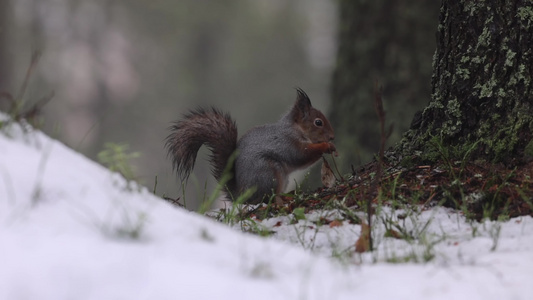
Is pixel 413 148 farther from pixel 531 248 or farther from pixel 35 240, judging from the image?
pixel 35 240

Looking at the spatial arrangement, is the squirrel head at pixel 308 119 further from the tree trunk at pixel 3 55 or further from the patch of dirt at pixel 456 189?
the tree trunk at pixel 3 55

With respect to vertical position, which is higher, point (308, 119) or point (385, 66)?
point (385, 66)

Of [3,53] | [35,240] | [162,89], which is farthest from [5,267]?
[162,89]

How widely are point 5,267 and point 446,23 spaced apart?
2.60 metres

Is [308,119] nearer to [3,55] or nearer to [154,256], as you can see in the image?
[154,256]

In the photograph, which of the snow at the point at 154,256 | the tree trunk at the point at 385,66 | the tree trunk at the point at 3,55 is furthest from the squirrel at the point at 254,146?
the tree trunk at the point at 3,55

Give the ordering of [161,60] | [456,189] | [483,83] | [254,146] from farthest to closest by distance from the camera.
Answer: [161,60] < [254,146] < [483,83] < [456,189]

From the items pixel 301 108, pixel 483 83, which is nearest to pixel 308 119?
pixel 301 108

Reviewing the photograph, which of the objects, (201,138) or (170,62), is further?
(170,62)

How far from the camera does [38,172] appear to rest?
193 centimetres

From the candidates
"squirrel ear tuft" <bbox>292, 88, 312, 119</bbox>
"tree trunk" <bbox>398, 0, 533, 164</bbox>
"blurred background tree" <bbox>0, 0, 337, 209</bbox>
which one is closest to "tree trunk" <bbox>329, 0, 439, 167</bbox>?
"squirrel ear tuft" <bbox>292, 88, 312, 119</bbox>

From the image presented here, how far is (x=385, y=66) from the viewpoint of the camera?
5.91 metres

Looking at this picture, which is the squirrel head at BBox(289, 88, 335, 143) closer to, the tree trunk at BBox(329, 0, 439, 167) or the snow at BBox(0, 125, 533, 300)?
the tree trunk at BBox(329, 0, 439, 167)

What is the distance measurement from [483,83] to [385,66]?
106 inches
